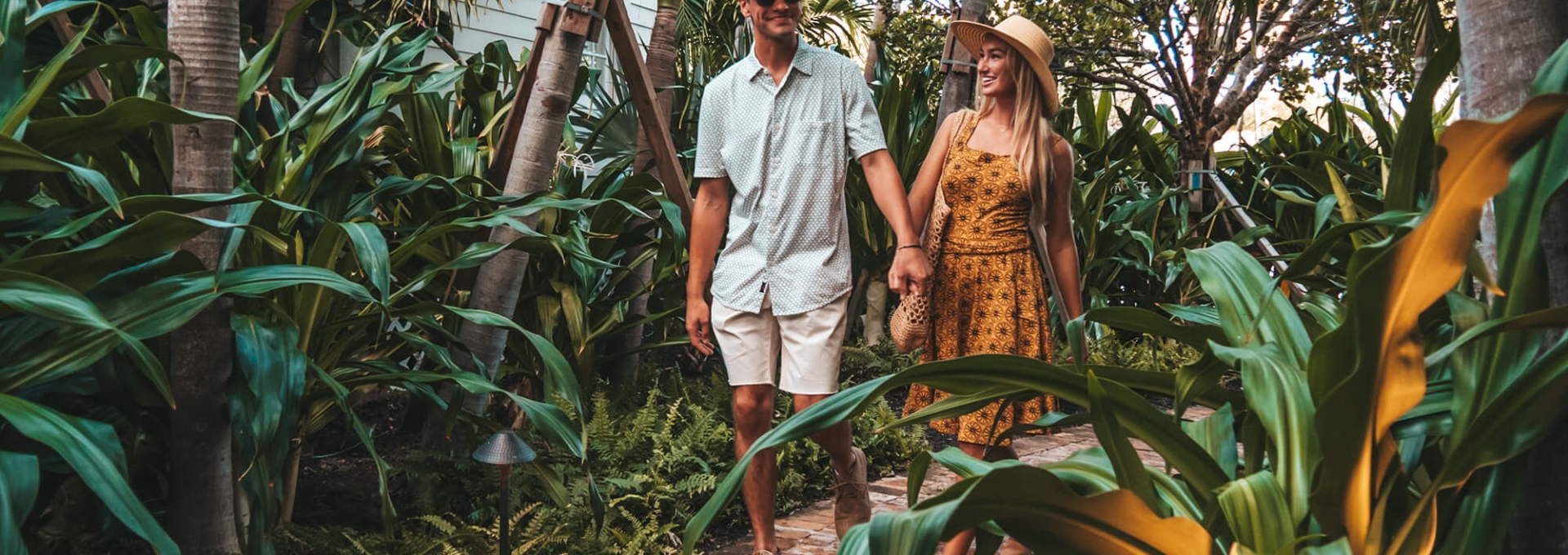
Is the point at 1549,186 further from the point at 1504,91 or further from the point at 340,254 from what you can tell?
the point at 340,254

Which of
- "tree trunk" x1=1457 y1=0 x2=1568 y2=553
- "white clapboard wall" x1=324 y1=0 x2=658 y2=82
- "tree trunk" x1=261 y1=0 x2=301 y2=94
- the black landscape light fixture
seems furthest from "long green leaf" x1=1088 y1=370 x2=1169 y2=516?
"white clapboard wall" x1=324 y1=0 x2=658 y2=82

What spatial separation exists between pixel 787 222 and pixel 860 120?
0.36m

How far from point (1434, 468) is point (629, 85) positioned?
Result: 2.66 meters

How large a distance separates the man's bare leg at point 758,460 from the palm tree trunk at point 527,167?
0.81m

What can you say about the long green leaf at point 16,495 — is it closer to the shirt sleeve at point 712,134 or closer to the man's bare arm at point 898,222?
the shirt sleeve at point 712,134

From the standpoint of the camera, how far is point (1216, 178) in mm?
6941

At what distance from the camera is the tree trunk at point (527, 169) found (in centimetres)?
332

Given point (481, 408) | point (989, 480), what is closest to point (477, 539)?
point (481, 408)

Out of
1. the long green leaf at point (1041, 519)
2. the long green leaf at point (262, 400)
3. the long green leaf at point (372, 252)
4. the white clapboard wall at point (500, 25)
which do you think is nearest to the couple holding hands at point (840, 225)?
the long green leaf at point (372, 252)

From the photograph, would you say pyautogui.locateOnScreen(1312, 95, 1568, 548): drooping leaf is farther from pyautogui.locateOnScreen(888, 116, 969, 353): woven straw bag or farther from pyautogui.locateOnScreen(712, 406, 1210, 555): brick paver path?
pyautogui.locateOnScreen(888, 116, 969, 353): woven straw bag

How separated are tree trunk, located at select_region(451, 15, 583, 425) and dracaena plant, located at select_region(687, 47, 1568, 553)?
204cm

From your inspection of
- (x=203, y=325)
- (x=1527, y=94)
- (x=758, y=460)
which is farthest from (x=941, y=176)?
(x=203, y=325)

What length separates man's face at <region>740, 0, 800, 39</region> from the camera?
2893 mm

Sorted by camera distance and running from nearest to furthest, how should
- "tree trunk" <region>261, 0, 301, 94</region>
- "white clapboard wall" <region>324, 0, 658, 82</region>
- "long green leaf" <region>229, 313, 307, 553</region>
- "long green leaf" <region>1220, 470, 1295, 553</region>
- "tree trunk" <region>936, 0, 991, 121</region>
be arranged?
1. "long green leaf" <region>1220, 470, 1295, 553</region>
2. "long green leaf" <region>229, 313, 307, 553</region>
3. "tree trunk" <region>936, 0, 991, 121</region>
4. "tree trunk" <region>261, 0, 301, 94</region>
5. "white clapboard wall" <region>324, 0, 658, 82</region>
